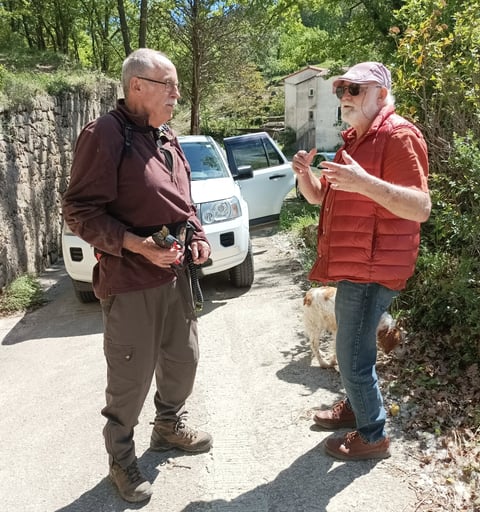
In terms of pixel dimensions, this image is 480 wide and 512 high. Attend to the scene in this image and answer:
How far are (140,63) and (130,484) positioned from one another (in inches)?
82.6

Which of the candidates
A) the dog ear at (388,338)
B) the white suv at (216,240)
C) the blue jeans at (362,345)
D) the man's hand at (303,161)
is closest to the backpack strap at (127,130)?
the man's hand at (303,161)

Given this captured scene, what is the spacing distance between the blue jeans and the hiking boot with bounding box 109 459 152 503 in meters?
1.17

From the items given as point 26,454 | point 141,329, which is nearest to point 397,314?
point 141,329

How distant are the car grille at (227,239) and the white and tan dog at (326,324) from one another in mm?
1862

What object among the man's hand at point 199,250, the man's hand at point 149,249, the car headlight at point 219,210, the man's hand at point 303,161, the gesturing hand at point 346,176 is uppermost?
the man's hand at point 303,161

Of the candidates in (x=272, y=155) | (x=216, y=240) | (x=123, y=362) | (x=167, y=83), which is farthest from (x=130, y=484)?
(x=272, y=155)

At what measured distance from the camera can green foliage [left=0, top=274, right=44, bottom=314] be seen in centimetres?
629

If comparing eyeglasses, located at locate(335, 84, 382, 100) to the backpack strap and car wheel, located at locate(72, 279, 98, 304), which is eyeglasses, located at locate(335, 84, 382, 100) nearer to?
the backpack strap

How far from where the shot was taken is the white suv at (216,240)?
580 centimetres

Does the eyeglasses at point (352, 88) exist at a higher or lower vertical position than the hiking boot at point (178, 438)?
higher

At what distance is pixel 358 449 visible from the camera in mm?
2916

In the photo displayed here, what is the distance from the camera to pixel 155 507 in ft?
8.88

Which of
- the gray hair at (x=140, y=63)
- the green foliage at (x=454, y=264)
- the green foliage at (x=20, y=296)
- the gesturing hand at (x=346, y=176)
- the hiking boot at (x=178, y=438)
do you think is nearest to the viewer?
the gesturing hand at (x=346, y=176)

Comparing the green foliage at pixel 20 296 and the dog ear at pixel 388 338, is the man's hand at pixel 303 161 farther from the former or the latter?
the green foliage at pixel 20 296
